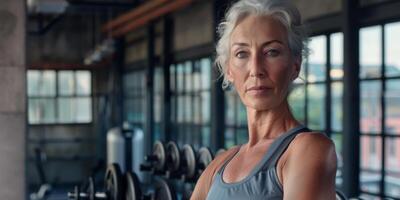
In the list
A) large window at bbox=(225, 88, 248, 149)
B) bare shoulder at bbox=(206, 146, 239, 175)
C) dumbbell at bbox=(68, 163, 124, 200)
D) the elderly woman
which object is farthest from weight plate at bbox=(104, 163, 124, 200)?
the elderly woman

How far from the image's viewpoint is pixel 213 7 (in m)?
5.48

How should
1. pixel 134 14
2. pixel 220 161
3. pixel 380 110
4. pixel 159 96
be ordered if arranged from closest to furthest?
pixel 220 161 → pixel 380 110 → pixel 134 14 → pixel 159 96

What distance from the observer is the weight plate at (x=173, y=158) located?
4285 millimetres

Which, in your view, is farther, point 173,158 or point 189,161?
point 173,158

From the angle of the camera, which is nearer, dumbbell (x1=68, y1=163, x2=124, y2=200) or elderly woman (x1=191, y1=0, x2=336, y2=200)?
elderly woman (x1=191, y1=0, x2=336, y2=200)

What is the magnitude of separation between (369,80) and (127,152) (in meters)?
4.33

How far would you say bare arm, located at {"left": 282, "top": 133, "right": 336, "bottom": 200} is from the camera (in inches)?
22.8

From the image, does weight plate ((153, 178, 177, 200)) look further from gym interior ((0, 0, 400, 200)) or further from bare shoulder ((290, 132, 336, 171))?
bare shoulder ((290, 132, 336, 171))

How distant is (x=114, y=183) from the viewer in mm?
3154

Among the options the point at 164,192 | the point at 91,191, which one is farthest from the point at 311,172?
the point at 91,191

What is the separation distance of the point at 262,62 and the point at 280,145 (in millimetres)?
101

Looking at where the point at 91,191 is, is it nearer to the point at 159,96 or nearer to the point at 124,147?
the point at 124,147

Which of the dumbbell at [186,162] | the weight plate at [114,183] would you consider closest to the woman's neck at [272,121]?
the weight plate at [114,183]

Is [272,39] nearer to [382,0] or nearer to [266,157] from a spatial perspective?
[266,157]
